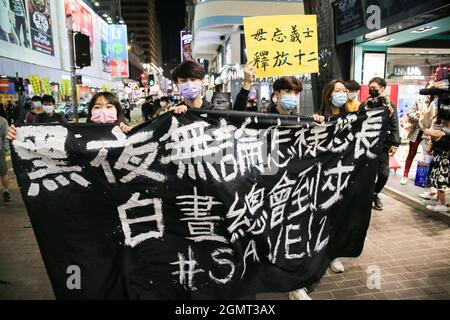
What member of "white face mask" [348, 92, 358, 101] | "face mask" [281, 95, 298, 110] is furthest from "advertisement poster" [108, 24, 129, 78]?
"face mask" [281, 95, 298, 110]

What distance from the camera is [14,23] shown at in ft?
74.6

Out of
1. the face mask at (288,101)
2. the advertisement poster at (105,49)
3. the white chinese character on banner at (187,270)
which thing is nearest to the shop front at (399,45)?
the face mask at (288,101)

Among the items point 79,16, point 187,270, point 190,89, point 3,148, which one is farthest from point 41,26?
point 187,270

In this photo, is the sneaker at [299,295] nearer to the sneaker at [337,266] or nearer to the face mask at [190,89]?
the sneaker at [337,266]

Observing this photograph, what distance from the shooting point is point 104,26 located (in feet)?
163

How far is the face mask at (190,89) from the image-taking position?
338cm

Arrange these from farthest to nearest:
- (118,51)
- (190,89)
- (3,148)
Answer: (118,51), (3,148), (190,89)

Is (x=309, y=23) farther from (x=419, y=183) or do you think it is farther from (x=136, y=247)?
(x=419, y=183)

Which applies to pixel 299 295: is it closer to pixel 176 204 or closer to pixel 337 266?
pixel 337 266

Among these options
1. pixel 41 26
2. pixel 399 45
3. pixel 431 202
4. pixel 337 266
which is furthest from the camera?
pixel 41 26

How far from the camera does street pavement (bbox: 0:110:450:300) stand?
11.0 feet

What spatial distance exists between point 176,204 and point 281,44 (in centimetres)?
210

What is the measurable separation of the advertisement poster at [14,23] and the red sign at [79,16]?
8.54 m

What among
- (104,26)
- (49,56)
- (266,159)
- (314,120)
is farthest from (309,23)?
(104,26)
